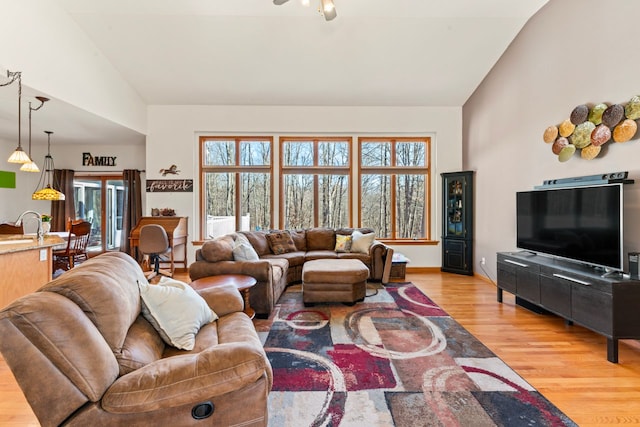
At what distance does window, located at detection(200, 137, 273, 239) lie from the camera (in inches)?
236

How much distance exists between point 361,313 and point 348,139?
3.59 m

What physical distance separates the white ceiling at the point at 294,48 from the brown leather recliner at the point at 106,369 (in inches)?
147

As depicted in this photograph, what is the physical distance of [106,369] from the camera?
117cm

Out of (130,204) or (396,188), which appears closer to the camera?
(396,188)

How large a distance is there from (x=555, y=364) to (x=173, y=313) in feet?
9.43

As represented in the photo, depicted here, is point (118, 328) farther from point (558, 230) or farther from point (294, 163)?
point (294, 163)

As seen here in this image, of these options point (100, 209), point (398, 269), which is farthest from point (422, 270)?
point (100, 209)

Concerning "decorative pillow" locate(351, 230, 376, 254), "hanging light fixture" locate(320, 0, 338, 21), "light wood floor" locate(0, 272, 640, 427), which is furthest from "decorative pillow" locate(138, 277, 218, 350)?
"decorative pillow" locate(351, 230, 376, 254)

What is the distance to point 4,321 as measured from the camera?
1.02 m

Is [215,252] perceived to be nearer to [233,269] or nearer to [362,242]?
[233,269]

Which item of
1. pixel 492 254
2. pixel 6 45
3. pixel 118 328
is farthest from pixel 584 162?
pixel 6 45

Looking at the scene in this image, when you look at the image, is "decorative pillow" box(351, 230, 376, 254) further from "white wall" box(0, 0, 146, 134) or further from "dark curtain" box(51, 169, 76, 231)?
"dark curtain" box(51, 169, 76, 231)

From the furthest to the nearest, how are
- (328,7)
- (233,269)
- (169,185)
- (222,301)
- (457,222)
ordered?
(169,185), (457,222), (233,269), (328,7), (222,301)

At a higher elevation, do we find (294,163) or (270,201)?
(294,163)
